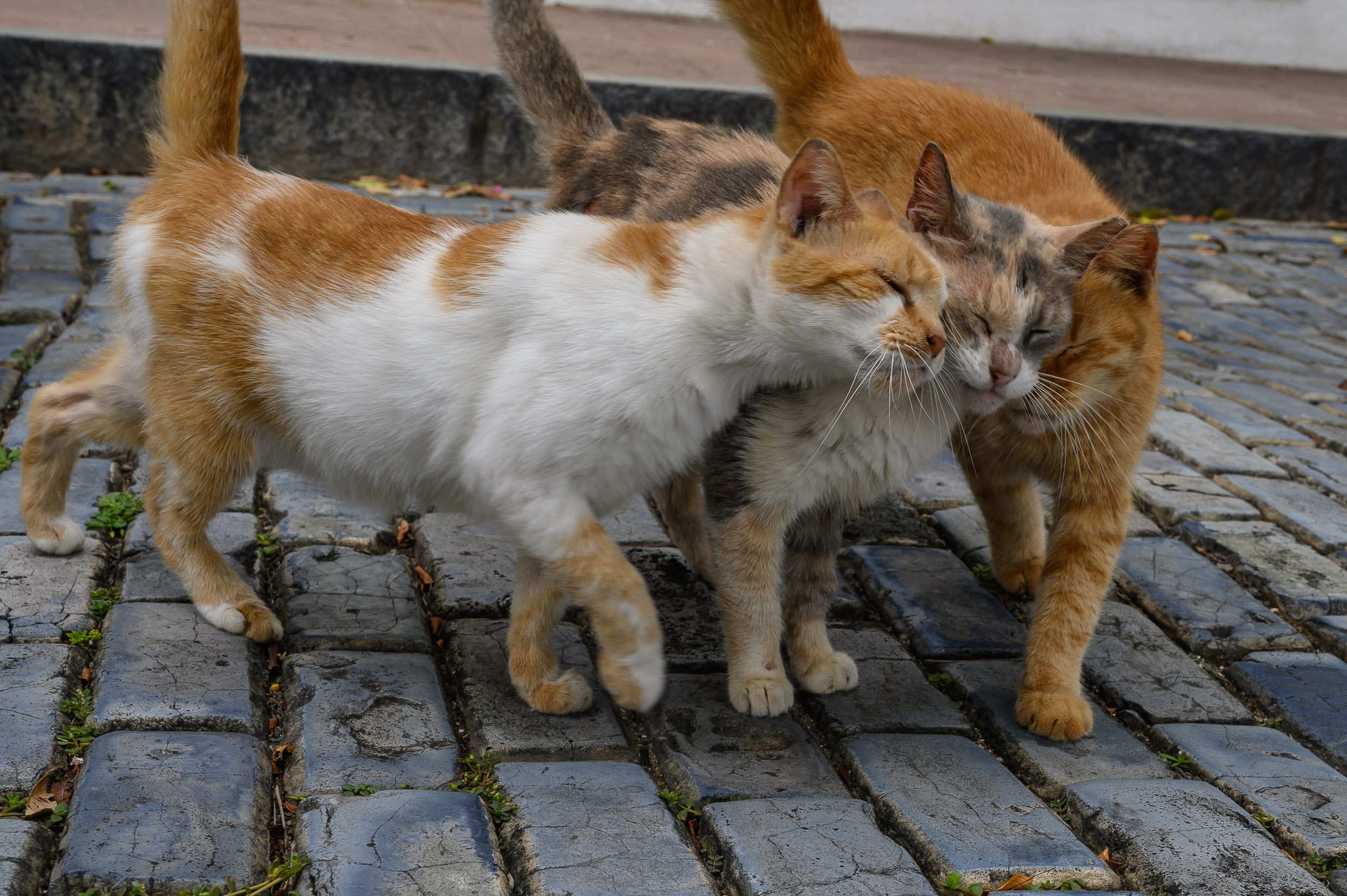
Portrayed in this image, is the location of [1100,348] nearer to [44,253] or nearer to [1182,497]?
[1182,497]

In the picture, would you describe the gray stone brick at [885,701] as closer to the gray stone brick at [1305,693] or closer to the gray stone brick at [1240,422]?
the gray stone brick at [1305,693]

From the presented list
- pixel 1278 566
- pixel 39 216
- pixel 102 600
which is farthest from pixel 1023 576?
pixel 39 216

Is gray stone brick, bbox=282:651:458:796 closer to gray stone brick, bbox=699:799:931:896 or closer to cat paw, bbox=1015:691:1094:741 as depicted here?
gray stone brick, bbox=699:799:931:896

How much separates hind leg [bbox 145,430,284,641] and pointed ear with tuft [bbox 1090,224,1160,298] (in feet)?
6.66

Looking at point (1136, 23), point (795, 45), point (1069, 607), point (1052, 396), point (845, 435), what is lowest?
point (1069, 607)

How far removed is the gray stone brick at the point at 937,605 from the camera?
3.21 m

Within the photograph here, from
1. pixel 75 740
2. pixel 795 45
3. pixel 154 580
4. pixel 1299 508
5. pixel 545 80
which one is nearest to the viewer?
pixel 75 740

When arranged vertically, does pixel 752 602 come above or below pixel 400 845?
above

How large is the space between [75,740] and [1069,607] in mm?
2207

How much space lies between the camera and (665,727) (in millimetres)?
2705

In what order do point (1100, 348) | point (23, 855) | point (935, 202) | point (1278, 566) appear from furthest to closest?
point (1278, 566)
point (1100, 348)
point (935, 202)
point (23, 855)

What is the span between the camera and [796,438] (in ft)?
9.10

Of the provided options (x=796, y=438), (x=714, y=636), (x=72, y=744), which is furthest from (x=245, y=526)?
(x=796, y=438)

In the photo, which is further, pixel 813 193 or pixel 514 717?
pixel 514 717
